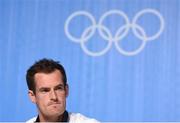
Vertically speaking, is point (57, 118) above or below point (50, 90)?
below

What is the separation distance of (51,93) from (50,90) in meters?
0.02

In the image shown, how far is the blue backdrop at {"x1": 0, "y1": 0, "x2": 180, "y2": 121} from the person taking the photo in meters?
2.71

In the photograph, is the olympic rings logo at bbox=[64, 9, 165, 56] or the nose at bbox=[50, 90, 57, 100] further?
the olympic rings logo at bbox=[64, 9, 165, 56]

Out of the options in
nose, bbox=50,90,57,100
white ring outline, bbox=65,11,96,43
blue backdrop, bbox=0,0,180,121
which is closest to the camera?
nose, bbox=50,90,57,100

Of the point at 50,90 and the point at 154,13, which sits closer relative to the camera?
the point at 50,90

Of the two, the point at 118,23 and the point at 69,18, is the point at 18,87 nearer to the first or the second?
the point at 69,18

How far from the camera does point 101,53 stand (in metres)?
2.78

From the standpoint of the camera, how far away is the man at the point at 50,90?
156 centimetres

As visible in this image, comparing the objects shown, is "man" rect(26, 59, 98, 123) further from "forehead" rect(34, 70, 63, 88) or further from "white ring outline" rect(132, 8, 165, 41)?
"white ring outline" rect(132, 8, 165, 41)

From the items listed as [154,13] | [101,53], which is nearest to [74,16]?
[101,53]

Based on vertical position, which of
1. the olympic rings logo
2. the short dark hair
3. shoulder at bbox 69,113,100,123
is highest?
the olympic rings logo

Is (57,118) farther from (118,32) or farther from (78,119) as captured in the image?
(118,32)

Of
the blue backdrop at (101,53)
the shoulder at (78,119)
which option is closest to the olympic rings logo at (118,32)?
the blue backdrop at (101,53)

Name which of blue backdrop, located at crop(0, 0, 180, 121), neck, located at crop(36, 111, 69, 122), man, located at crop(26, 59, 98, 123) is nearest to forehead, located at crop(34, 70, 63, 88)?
man, located at crop(26, 59, 98, 123)
